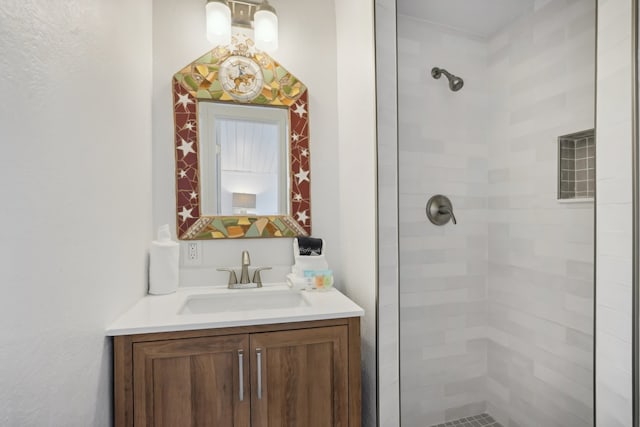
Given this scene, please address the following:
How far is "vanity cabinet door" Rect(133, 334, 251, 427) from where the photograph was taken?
997 millimetres

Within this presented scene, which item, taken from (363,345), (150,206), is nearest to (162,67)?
(150,206)

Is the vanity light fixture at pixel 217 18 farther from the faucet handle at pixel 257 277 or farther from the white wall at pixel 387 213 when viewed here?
the faucet handle at pixel 257 277

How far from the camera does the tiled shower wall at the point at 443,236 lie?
1.44 metres

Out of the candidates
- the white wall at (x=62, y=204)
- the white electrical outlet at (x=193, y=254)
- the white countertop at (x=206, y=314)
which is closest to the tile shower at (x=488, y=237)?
the white countertop at (x=206, y=314)

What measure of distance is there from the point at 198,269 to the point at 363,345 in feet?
3.01

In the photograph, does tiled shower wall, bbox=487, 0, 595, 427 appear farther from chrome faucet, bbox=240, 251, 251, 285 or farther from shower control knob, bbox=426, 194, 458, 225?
chrome faucet, bbox=240, 251, 251, 285

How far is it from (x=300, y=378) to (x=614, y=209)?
1.10 m

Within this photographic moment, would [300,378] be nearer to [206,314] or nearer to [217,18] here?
[206,314]

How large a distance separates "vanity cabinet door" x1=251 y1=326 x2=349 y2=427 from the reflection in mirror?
727mm

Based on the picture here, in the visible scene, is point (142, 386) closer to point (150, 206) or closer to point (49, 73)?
point (150, 206)

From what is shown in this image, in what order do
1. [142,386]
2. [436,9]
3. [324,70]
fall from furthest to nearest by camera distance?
[324,70], [436,9], [142,386]

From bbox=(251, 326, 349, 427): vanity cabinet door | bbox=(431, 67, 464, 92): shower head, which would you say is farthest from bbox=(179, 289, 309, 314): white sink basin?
bbox=(431, 67, 464, 92): shower head

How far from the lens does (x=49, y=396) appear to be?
2.17ft

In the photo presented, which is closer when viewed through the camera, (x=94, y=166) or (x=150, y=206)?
(x=94, y=166)
